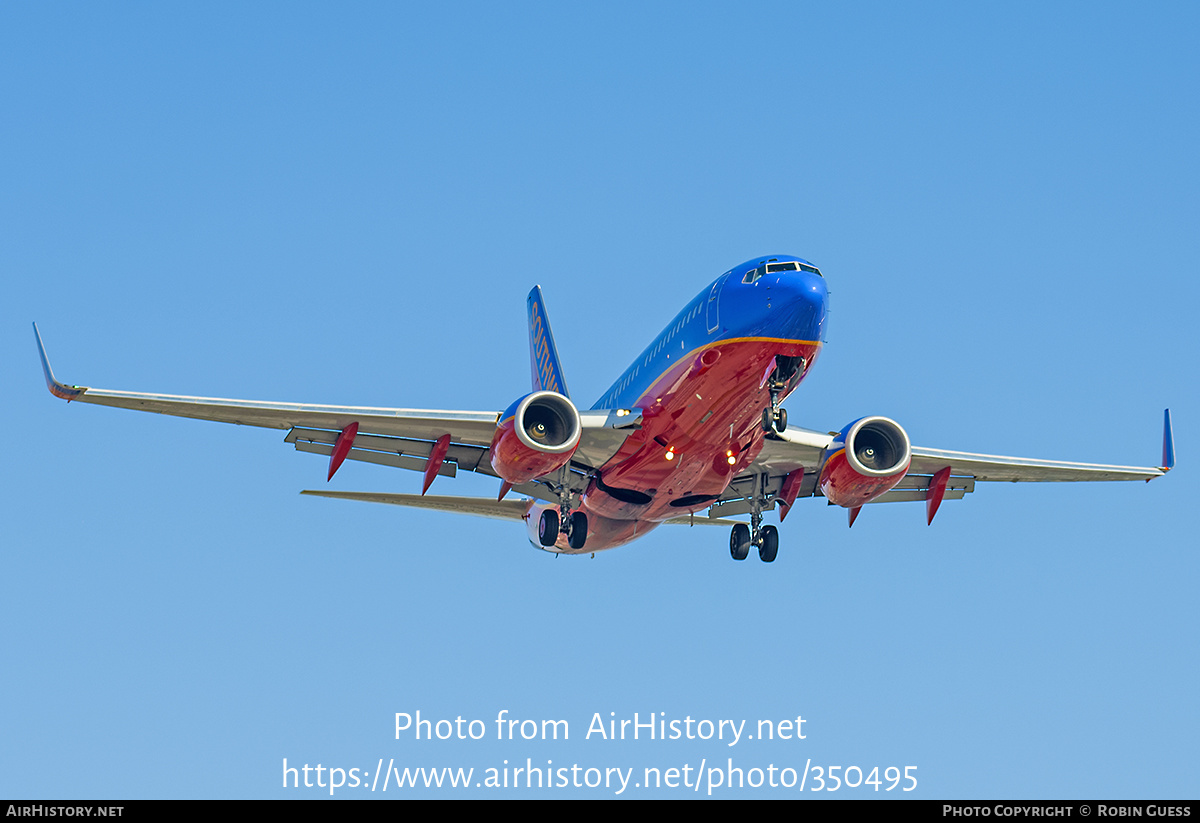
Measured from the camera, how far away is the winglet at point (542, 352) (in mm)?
39969

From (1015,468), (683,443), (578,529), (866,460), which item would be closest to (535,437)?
(683,443)

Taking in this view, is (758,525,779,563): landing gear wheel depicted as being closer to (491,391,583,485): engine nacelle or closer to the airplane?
Answer: the airplane

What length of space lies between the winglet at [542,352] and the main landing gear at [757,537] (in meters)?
8.48

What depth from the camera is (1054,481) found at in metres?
35.6

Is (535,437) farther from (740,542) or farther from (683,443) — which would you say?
(740,542)

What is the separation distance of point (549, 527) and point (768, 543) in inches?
220

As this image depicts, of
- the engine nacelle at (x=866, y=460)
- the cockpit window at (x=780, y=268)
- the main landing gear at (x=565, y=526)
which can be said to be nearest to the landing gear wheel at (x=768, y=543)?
the engine nacelle at (x=866, y=460)

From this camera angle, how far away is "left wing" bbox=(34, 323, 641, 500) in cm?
2650

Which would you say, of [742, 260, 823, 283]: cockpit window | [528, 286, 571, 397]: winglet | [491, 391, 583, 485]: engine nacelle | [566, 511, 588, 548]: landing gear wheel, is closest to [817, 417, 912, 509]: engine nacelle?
[742, 260, 823, 283]: cockpit window

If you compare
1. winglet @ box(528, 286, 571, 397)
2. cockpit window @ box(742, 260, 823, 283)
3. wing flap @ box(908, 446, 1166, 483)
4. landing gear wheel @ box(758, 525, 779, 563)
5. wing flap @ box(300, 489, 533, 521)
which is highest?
winglet @ box(528, 286, 571, 397)

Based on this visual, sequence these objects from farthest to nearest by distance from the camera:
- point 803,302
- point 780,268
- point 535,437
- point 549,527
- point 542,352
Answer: point 542,352 → point 549,527 → point 535,437 → point 780,268 → point 803,302

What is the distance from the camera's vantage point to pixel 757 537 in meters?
32.7

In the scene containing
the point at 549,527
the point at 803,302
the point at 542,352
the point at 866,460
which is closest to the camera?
the point at 803,302
